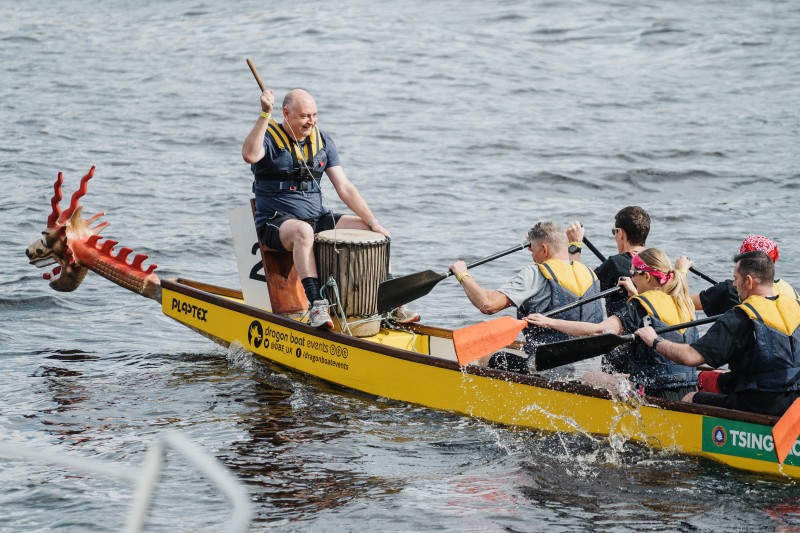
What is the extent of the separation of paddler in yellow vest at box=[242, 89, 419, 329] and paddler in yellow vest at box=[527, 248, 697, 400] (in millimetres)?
2627

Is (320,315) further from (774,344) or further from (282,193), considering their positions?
(774,344)

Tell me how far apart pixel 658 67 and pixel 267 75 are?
9269mm

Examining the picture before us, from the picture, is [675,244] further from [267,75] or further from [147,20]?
[147,20]

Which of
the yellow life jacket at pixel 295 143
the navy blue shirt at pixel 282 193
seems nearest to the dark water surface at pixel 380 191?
the navy blue shirt at pixel 282 193

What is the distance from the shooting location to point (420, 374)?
334 inches

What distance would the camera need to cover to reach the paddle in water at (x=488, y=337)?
25.9ft

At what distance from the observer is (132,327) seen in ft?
38.4

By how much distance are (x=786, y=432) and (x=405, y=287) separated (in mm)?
3464

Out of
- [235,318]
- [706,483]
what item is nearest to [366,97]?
[235,318]

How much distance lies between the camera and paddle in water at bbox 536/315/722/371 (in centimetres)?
725

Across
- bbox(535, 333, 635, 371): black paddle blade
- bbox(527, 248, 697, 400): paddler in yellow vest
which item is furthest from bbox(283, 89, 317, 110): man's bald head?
bbox(527, 248, 697, 400): paddler in yellow vest

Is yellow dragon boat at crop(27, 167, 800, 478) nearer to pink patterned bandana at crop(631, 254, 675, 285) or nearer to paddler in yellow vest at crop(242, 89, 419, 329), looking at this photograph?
paddler in yellow vest at crop(242, 89, 419, 329)

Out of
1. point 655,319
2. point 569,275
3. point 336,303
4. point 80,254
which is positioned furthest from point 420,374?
point 80,254

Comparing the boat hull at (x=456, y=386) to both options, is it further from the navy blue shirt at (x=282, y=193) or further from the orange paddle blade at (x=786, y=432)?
the navy blue shirt at (x=282, y=193)
